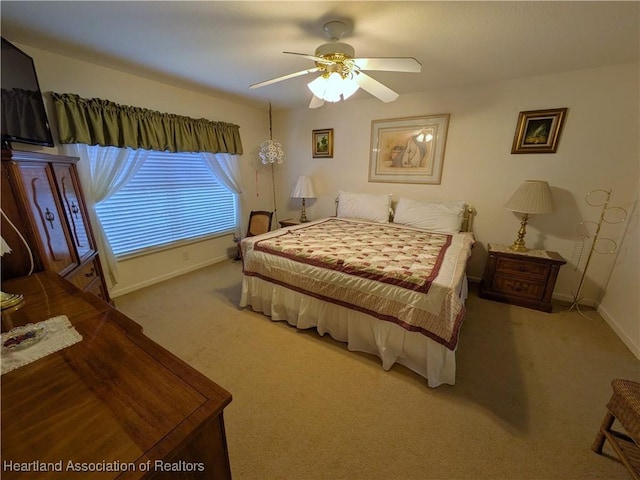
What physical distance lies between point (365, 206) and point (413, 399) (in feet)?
7.57

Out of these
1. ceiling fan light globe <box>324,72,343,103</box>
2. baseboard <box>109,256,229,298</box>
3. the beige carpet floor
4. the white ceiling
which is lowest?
the beige carpet floor

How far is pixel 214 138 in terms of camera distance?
3.33m

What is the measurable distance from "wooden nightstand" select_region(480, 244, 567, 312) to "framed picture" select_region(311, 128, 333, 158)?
8.08 ft

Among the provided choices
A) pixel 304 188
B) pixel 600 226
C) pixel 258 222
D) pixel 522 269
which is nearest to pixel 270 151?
pixel 304 188

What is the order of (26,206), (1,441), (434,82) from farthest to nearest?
(434,82), (26,206), (1,441)

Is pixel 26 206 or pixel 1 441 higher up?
pixel 26 206

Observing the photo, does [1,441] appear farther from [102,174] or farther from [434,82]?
[434,82]

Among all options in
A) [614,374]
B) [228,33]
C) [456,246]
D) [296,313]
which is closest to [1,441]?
[296,313]

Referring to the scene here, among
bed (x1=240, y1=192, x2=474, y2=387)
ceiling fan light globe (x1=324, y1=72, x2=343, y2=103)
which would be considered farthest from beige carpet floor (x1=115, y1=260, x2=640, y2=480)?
ceiling fan light globe (x1=324, y1=72, x2=343, y2=103)

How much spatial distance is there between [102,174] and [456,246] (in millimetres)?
3435

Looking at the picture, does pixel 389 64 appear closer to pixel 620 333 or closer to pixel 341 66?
pixel 341 66

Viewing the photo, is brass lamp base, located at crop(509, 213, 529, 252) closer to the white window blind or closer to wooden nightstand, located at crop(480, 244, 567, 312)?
wooden nightstand, located at crop(480, 244, 567, 312)

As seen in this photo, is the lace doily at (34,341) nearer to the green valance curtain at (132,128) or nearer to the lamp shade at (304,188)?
the green valance curtain at (132,128)

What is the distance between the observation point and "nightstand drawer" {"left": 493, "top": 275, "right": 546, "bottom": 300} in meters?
2.47
